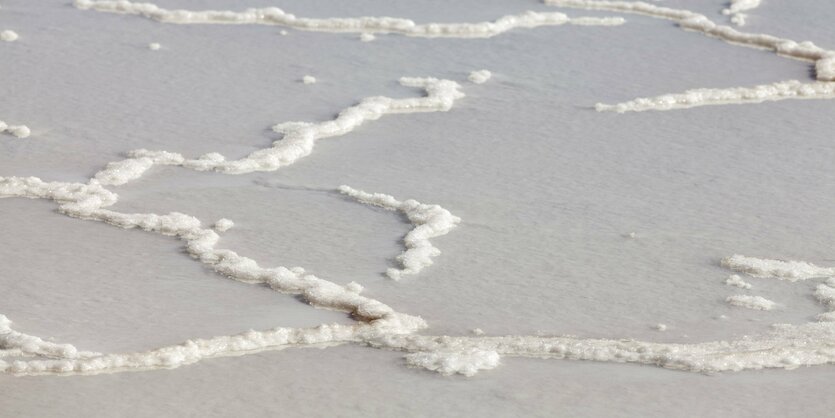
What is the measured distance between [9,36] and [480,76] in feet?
5.43

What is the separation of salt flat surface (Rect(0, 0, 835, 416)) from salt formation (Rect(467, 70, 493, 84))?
0.05 metres

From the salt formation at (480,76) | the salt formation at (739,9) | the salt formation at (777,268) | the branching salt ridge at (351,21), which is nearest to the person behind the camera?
the salt formation at (777,268)

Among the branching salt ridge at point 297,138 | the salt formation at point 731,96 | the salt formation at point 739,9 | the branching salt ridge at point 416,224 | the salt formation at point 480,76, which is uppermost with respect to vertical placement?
the salt formation at point 739,9

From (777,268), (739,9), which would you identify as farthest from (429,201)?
(739,9)

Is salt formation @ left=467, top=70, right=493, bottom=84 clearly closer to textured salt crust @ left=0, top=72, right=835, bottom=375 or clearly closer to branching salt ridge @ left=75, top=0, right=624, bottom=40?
branching salt ridge @ left=75, top=0, right=624, bottom=40

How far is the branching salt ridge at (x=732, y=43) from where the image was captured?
4.00m

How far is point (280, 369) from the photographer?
2336 mm

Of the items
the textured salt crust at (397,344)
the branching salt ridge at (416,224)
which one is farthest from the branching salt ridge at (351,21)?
the textured salt crust at (397,344)

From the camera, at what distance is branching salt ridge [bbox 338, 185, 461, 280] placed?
9.25 ft

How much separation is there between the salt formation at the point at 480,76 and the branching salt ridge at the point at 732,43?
16.9 inches

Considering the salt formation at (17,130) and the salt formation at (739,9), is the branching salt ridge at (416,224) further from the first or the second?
the salt formation at (739,9)

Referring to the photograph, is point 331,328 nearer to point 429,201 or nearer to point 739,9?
point 429,201

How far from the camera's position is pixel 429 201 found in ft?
10.4

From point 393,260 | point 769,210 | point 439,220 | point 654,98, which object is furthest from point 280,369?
point 654,98
